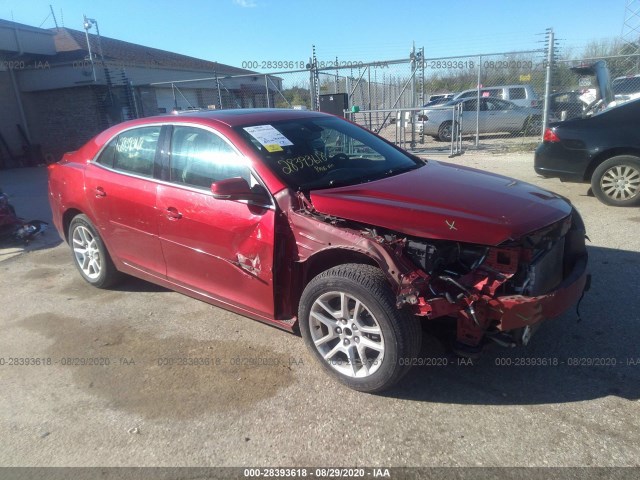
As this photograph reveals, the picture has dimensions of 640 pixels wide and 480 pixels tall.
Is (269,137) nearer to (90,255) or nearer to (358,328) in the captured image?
(358,328)

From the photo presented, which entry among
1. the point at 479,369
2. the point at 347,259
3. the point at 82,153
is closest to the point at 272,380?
the point at 347,259

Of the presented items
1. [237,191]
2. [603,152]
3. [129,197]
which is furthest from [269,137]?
[603,152]

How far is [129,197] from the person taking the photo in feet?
12.9

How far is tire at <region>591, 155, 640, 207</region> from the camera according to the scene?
6238 millimetres

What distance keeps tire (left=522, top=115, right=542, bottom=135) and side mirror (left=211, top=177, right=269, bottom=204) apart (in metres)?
14.7

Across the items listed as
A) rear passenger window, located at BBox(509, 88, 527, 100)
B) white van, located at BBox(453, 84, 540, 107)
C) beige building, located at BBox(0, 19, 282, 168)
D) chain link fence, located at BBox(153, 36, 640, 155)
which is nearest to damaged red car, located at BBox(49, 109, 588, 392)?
chain link fence, located at BBox(153, 36, 640, 155)

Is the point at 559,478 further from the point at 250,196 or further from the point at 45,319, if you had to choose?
the point at 45,319

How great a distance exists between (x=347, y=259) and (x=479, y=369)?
Answer: 3.68ft

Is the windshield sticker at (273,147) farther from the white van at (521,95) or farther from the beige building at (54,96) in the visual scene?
the white van at (521,95)

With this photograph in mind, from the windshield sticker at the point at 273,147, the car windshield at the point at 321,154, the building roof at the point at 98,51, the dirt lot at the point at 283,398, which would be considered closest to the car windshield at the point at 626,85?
the dirt lot at the point at 283,398

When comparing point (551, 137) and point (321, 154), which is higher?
point (321, 154)

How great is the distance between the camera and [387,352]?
2674 millimetres

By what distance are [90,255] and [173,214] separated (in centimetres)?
165

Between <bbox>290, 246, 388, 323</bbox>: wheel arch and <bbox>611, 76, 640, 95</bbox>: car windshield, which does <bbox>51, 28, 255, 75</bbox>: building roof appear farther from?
<bbox>290, 246, 388, 323</bbox>: wheel arch
